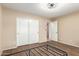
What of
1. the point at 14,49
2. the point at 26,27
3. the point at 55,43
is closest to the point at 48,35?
the point at 55,43

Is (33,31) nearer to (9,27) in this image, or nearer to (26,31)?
(26,31)

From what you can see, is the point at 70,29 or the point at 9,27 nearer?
the point at 9,27

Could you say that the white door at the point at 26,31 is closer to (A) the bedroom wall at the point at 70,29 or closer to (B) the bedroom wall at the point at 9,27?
(B) the bedroom wall at the point at 9,27

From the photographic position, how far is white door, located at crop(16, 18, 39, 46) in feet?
2.51

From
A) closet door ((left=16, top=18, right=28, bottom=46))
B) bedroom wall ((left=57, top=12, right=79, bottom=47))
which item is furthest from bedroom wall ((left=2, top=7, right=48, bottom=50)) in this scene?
bedroom wall ((left=57, top=12, right=79, bottom=47))

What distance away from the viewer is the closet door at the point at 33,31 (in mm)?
829

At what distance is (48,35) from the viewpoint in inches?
39.0

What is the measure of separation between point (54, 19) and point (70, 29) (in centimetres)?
27

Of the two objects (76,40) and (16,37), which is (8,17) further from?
(76,40)

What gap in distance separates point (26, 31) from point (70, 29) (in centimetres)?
62

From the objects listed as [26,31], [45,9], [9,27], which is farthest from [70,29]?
[9,27]

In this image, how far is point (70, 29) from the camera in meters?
0.90

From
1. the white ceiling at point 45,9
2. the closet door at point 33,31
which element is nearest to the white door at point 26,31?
→ the closet door at point 33,31

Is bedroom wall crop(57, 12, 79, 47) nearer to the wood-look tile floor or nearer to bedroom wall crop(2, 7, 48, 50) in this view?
the wood-look tile floor
